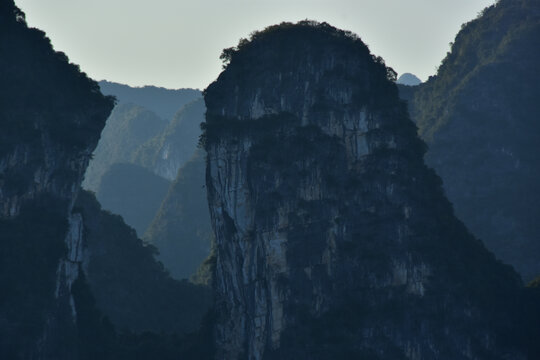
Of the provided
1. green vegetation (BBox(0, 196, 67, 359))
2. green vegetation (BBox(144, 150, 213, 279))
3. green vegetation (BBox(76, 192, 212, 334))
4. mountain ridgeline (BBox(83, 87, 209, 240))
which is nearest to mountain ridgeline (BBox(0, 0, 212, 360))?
green vegetation (BBox(0, 196, 67, 359))

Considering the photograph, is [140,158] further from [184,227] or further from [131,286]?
[131,286]

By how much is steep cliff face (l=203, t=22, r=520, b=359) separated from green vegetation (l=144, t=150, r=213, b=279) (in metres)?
63.5

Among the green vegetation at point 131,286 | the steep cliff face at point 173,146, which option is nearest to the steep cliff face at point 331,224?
the green vegetation at point 131,286

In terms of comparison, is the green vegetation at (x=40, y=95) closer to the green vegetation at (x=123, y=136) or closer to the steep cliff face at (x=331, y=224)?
the steep cliff face at (x=331, y=224)

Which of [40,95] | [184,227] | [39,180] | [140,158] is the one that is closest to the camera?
[39,180]

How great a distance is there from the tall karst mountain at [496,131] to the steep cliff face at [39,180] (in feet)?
122

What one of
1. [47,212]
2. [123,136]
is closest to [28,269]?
[47,212]

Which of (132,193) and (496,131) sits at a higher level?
(132,193)

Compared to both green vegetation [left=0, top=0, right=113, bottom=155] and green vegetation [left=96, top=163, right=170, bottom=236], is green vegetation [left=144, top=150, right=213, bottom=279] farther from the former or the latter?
green vegetation [left=0, top=0, right=113, bottom=155]

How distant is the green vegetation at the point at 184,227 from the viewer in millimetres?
124562

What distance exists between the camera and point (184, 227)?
422ft

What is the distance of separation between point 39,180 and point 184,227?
7220cm

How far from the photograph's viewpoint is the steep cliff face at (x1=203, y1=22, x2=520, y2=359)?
183 ft

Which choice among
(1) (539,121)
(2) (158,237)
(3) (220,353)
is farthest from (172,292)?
(2) (158,237)
